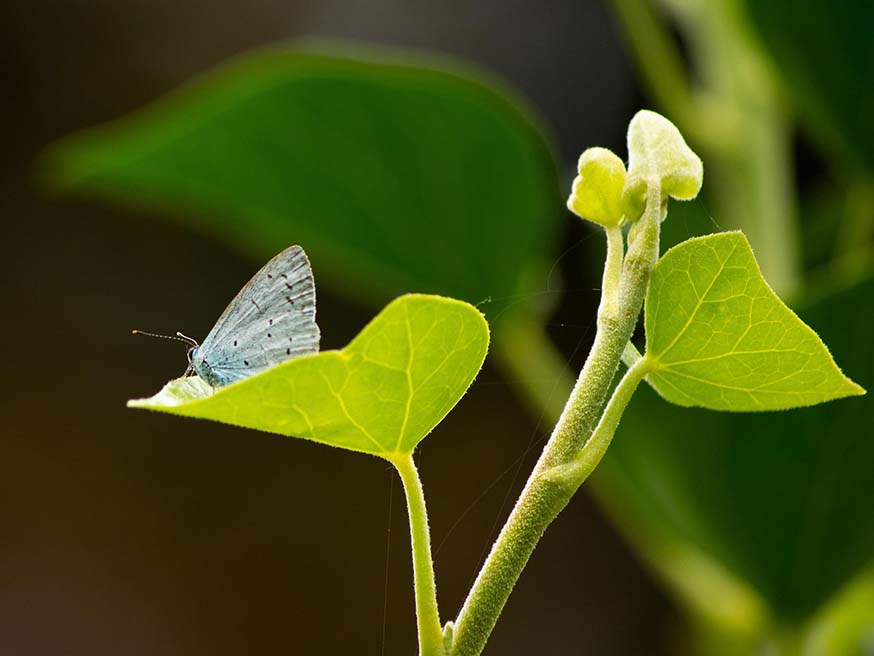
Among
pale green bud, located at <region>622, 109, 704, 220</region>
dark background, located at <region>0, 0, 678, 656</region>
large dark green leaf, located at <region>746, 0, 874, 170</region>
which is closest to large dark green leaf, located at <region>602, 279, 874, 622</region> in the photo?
large dark green leaf, located at <region>746, 0, 874, 170</region>

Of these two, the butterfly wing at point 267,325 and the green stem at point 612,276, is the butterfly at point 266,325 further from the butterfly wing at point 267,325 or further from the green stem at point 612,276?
the green stem at point 612,276

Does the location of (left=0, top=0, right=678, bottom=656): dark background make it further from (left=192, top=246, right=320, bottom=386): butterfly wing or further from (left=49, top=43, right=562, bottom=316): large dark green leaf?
(left=192, top=246, right=320, bottom=386): butterfly wing

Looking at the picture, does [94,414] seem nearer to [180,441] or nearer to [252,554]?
[180,441]

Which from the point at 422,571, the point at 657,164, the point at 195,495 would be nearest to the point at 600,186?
the point at 657,164

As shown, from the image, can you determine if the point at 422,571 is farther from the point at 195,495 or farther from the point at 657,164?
the point at 195,495

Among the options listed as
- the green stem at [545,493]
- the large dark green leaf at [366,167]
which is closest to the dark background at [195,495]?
the large dark green leaf at [366,167]
